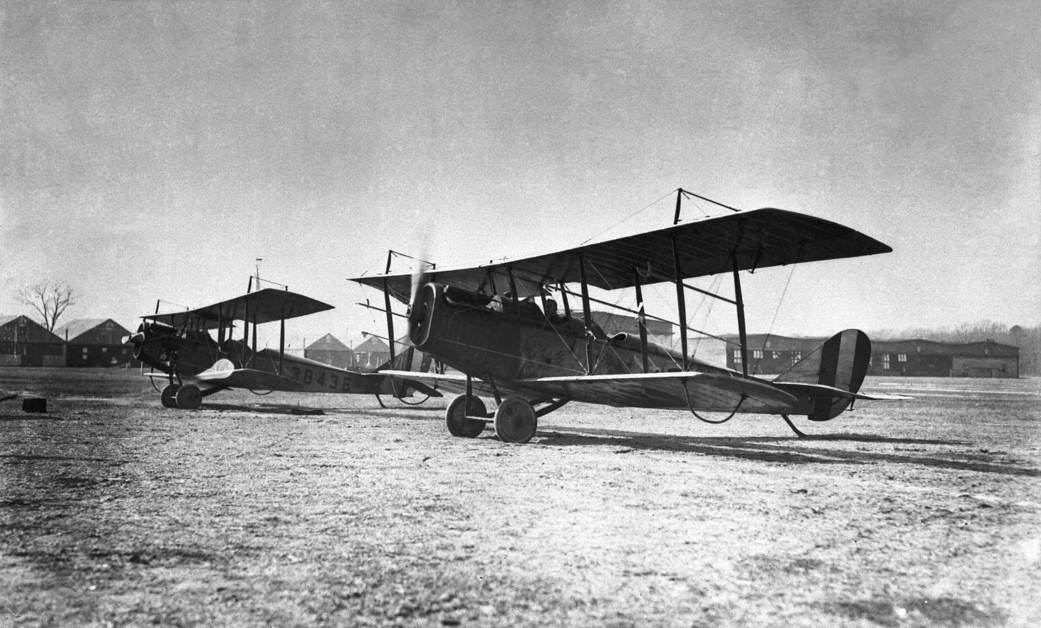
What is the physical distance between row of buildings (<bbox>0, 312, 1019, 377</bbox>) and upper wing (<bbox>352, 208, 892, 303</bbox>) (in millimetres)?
55537

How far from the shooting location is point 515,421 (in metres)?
9.48

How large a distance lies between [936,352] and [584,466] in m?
Result: 84.8

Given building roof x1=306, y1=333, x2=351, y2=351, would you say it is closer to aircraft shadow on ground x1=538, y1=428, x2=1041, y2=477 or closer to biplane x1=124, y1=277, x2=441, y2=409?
biplane x1=124, y1=277, x2=441, y2=409

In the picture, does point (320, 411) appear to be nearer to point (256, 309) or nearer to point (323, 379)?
point (323, 379)

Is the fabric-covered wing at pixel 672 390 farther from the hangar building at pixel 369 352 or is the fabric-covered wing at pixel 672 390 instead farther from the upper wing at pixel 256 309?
the hangar building at pixel 369 352

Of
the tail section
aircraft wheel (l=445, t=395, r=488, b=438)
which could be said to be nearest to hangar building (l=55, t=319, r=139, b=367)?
aircraft wheel (l=445, t=395, r=488, b=438)

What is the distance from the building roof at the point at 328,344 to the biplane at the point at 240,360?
225 feet

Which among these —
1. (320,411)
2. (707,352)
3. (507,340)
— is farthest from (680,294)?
(707,352)

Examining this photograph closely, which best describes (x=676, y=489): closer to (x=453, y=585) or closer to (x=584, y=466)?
(x=584, y=466)

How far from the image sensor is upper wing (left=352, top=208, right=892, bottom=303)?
7555 mm

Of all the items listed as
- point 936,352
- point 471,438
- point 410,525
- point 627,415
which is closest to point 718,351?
point 936,352

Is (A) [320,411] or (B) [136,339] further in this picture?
(B) [136,339]

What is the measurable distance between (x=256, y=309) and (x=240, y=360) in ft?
6.39

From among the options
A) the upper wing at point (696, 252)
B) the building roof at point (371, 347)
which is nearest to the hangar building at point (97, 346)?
the building roof at point (371, 347)
